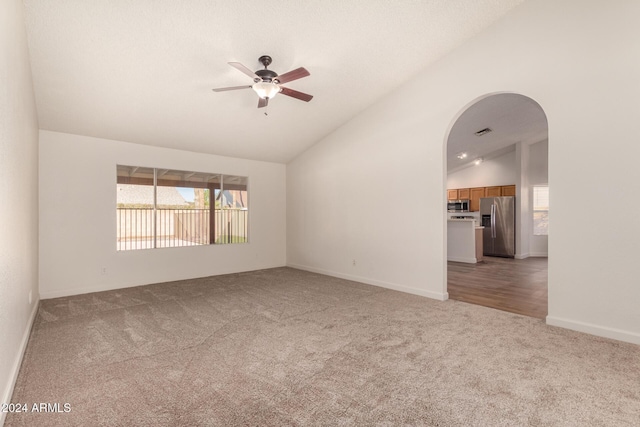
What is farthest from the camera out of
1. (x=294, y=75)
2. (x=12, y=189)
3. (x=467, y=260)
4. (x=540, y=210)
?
(x=540, y=210)

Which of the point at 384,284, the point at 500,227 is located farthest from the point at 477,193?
the point at 384,284

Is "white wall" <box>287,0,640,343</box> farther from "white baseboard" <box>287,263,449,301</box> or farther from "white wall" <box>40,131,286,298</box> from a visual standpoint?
"white wall" <box>40,131,286,298</box>

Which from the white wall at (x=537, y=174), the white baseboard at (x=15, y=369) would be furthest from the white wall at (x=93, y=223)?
the white wall at (x=537, y=174)

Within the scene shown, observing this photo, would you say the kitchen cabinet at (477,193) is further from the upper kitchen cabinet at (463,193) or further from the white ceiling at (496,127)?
the white ceiling at (496,127)

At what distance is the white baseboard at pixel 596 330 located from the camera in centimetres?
281

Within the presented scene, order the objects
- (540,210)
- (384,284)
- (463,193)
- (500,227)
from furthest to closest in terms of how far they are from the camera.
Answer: (463,193) < (540,210) < (500,227) < (384,284)

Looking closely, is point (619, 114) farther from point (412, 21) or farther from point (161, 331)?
point (161, 331)

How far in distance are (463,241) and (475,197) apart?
277 centimetres

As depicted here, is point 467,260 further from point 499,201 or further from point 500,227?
point 499,201

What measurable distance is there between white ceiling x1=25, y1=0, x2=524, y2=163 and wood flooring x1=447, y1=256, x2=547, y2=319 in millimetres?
3399

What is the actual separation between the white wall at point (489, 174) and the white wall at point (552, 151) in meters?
5.70

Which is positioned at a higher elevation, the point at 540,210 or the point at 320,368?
the point at 540,210

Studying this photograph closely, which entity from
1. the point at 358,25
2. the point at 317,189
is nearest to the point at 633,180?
the point at 358,25

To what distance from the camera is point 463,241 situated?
24.7 ft
